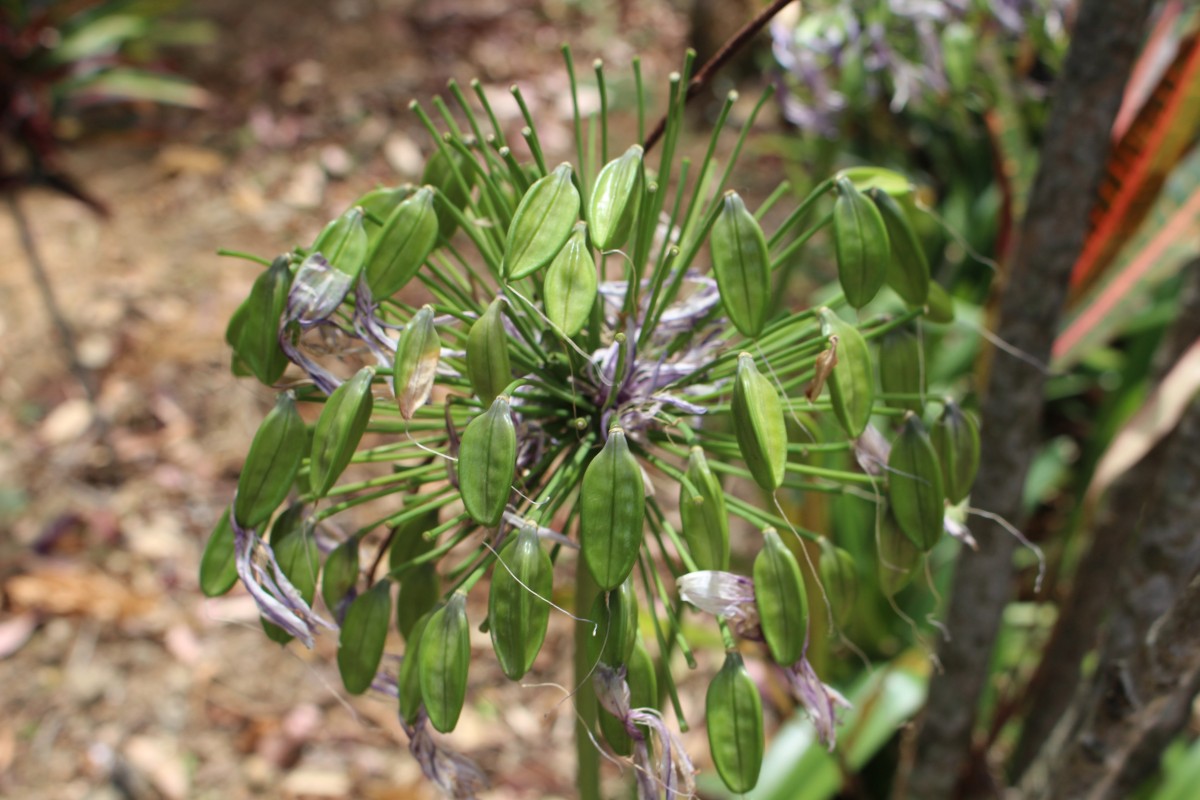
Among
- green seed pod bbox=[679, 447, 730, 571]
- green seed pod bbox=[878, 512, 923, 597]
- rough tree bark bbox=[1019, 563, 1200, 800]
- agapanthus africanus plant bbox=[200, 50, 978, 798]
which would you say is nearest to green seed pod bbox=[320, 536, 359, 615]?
agapanthus africanus plant bbox=[200, 50, 978, 798]

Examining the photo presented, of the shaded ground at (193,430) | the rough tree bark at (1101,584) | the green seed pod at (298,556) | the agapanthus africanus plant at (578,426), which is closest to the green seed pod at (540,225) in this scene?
the agapanthus africanus plant at (578,426)

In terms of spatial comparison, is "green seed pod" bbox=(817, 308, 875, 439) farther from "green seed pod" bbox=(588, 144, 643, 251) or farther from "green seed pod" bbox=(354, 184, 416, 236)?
"green seed pod" bbox=(354, 184, 416, 236)

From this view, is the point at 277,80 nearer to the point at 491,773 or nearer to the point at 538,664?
the point at 538,664

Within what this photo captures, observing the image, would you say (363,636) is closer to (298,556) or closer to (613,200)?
(298,556)

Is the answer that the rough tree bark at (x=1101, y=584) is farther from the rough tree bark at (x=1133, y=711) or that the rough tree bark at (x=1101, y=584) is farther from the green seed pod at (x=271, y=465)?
the green seed pod at (x=271, y=465)

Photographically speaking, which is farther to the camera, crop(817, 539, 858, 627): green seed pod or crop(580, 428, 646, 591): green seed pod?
crop(817, 539, 858, 627): green seed pod

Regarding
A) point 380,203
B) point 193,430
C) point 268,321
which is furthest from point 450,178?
point 193,430
